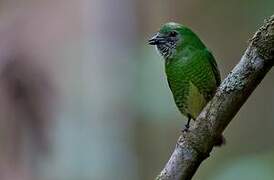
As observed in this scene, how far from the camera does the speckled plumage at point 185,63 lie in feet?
3.98

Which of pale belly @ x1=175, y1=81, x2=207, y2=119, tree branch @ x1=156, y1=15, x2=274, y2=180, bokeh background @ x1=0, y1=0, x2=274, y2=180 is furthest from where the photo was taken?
bokeh background @ x1=0, y1=0, x2=274, y2=180

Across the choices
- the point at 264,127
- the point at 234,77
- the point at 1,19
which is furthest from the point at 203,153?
the point at 264,127

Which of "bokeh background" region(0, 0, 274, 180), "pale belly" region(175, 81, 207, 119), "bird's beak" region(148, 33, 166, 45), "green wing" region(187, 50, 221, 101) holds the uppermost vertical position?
"bird's beak" region(148, 33, 166, 45)

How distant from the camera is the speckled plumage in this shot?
1.21m

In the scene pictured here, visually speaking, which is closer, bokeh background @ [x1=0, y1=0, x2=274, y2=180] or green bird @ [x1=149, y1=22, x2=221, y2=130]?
green bird @ [x1=149, y1=22, x2=221, y2=130]

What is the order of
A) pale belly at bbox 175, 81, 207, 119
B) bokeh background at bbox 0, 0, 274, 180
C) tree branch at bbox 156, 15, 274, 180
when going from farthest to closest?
bokeh background at bbox 0, 0, 274, 180
pale belly at bbox 175, 81, 207, 119
tree branch at bbox 156, 15, 274, 180

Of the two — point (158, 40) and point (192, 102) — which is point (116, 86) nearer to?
point (158, 40)

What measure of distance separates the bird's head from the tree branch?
12.9 inches

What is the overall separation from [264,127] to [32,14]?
1.27 meters

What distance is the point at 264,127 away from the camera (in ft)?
10.1

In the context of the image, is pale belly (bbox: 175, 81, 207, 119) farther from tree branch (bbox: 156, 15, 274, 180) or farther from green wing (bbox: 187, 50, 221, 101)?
tree branch (bbox: 156, 15, 274, 180)

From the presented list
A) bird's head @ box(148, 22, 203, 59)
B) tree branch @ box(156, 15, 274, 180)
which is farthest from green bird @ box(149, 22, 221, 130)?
tree branch @ box(156, 15, 274, 180)

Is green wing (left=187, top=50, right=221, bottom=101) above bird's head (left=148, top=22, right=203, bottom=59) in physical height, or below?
below

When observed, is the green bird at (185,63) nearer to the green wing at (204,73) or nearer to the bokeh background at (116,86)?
the green wing at (204,73)
